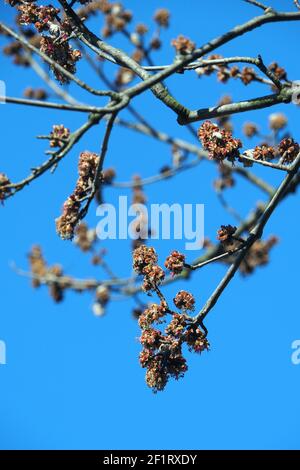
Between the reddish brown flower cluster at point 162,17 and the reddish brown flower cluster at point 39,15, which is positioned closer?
the reddish brown flower cluster at point 39,15

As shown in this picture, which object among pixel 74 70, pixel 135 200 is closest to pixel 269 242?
pixel 135 200

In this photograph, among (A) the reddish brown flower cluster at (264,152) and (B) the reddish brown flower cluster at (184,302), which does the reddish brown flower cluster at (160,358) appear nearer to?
(B) the reddish brown flower cluster at (184,302)

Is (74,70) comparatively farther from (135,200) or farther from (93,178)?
(135,200)

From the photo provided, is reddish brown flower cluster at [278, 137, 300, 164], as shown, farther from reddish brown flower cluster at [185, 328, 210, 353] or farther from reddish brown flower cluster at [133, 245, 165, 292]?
reddish brown flower cluster at [185, 328, 210, 353]

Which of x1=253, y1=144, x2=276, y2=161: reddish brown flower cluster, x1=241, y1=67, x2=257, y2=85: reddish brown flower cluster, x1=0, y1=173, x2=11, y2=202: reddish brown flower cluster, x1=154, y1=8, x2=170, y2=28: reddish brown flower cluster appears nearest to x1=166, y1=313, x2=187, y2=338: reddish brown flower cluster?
x1=253, y1=144, x2=276, y2=161: reddish brown flower cluster

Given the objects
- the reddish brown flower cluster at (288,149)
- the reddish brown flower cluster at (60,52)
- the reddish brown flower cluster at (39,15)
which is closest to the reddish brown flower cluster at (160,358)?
the reddish brown flower cluster at (288,149)

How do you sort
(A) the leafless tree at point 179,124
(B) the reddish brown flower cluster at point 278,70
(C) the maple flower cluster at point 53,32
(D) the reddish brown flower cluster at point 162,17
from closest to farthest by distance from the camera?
(A) the leafless tree at point 179,124 → (C) the maple flower cluster at point 53,32 → (B) the reddish brown flower cluster at point 278,70 → (D) the reddish brown flower cluster at point 162,17
